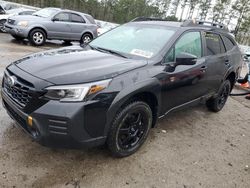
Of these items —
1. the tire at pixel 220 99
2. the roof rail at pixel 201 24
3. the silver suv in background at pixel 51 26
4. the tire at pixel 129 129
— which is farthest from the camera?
the silver suv in background at pixel 51 26

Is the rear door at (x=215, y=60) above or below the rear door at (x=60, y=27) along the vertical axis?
above

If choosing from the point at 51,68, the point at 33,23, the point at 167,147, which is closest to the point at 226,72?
the point at 167,147

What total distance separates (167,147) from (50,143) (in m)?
1.81

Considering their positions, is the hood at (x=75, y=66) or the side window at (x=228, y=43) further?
the side window at (x=228, y=43)

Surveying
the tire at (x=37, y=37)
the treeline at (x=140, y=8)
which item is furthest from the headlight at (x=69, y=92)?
the treeline at (x=140, y=8)

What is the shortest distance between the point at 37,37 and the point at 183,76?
8.70 metres

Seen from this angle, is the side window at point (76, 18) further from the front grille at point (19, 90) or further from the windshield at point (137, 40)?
the front grille at point (19, 90)

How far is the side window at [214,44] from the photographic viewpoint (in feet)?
15.4

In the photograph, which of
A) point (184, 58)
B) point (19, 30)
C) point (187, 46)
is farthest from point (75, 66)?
point (19, 30)

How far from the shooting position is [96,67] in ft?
10.3

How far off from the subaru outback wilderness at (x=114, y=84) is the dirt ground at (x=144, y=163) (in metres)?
0.30

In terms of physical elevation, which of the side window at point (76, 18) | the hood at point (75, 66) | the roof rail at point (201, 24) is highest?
the roof rail at point (201, 24)

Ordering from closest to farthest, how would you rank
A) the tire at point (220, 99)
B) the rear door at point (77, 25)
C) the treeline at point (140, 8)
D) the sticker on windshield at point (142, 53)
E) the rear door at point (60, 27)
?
the sticker on windshield at point (142, 53)
the tire at point (220, 99)
the rear door at point (60, 27)
the rear door at point (77, 25)
the treeline at point (140, 8)

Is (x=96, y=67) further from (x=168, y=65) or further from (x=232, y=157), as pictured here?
(x=232, y=157)
